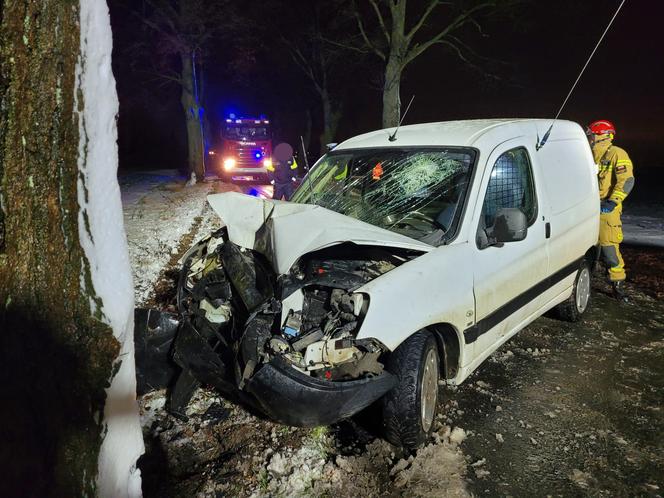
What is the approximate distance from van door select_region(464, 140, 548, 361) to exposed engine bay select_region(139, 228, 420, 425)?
622 millimetres

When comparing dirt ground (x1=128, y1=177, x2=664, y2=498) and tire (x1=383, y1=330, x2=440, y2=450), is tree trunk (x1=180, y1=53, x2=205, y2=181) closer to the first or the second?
dirt ground (x1=128, y1=177, x2=664, y2=498)

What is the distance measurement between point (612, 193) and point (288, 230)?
4.54 m

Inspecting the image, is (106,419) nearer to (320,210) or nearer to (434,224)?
(320,210)

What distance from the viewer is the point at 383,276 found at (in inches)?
105

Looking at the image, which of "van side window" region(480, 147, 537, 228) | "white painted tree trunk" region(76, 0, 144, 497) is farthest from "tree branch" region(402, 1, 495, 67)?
"white painted tree trunk" region(76, 0, 144, 497)

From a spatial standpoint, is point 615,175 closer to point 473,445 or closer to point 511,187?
point 511,187

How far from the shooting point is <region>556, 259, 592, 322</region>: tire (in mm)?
4875

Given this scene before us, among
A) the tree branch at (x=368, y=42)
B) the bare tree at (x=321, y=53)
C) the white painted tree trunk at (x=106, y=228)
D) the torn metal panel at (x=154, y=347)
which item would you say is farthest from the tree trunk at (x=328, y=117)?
the white painted tree trunk at (x=106, y=228)

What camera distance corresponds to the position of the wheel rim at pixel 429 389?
288cm

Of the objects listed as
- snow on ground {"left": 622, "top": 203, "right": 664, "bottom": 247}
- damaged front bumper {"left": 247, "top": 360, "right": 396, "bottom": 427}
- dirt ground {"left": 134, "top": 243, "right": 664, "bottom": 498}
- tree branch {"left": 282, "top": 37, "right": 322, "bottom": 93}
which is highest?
tree branch {"left": 282, "top": 37, "right": 322, "bottom": 93}

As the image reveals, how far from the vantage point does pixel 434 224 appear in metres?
3.37

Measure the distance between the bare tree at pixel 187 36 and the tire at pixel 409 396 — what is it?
54.8 feet

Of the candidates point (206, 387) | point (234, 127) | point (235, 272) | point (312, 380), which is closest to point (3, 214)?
point (312, 380)

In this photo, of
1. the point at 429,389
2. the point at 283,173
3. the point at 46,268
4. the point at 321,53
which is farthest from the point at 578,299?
the point at 321,53
